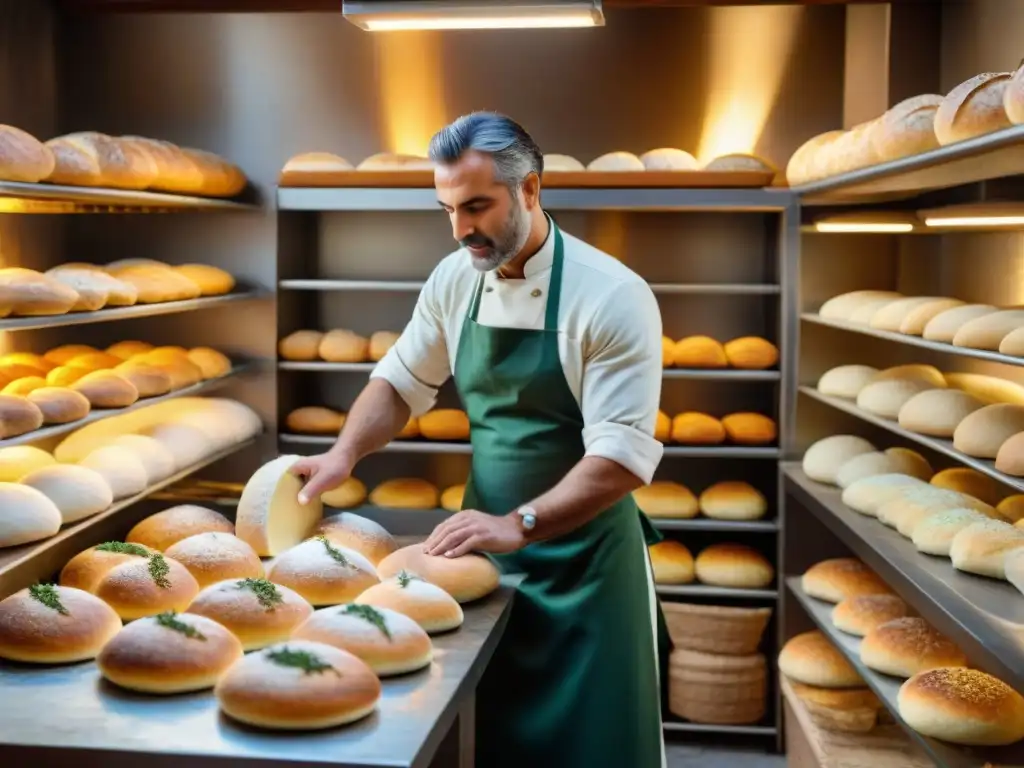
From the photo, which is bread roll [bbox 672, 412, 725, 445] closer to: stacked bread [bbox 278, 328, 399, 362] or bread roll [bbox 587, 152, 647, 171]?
bread roll [bbox 587, 152, 647, 171]

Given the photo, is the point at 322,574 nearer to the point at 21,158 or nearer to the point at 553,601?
the point at 553,601

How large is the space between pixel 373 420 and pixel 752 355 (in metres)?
2.06

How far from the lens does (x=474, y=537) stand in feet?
7.09

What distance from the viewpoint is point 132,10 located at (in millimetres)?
4367

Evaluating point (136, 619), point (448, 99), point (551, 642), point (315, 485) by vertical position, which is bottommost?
point (551, 642)

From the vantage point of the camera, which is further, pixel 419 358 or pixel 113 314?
pixel 113 314

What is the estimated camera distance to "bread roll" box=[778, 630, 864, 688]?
348 centimetres

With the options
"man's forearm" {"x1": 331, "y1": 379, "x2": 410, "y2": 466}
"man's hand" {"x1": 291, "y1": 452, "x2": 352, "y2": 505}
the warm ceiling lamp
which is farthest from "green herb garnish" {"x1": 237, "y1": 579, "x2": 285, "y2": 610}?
the warm ceiling lamp

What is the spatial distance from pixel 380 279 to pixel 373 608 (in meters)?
3.18

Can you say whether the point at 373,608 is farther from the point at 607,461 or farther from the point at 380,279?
the point at 380,279

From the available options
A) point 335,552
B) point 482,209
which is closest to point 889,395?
point 482,209

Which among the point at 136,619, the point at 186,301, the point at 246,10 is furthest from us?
the point at 246,10

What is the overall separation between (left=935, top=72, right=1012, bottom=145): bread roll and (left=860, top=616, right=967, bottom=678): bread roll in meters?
1.17

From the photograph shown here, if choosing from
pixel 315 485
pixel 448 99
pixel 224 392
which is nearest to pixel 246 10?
pixel 448 99
